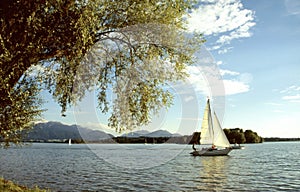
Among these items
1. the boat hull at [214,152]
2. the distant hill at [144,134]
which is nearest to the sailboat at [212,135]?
the boat hull at [214,152]

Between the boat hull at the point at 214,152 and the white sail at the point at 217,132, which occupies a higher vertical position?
the white sail at the point at 217,132

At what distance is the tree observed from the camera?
659 inches

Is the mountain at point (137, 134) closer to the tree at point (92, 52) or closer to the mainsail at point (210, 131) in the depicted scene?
the tree at point (92, 52)

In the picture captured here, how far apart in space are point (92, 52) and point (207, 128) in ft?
266

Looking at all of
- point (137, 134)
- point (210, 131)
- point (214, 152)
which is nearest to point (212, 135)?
point (210, 131)

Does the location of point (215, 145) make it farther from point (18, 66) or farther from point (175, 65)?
point (18, 66)

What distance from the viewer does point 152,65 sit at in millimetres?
19984

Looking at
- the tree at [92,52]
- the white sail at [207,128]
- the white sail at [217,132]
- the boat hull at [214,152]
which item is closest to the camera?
the tree at [92,52]

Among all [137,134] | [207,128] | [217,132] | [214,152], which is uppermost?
[207,128]

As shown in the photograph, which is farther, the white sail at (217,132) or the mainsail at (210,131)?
the white sail at (217,132)

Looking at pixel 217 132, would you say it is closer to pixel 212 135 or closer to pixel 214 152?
pixel 212 135

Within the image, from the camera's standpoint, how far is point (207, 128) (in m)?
97.8

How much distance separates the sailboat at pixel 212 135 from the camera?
97.9m

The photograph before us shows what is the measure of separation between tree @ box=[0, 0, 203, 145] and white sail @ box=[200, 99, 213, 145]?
77.8 meters
